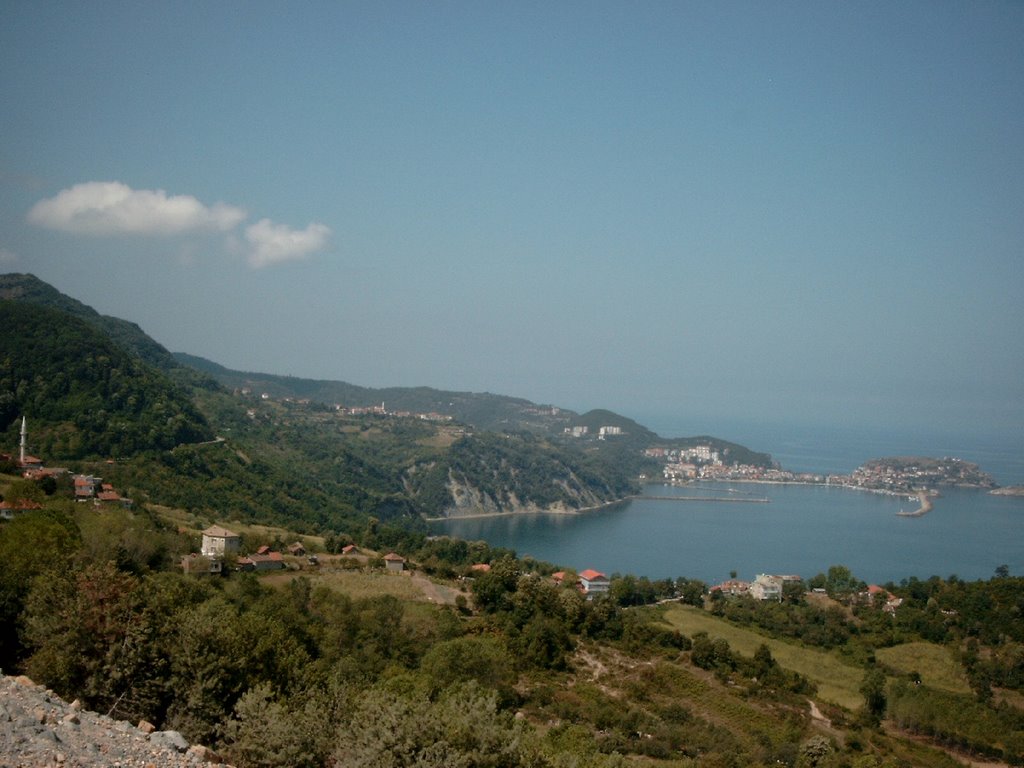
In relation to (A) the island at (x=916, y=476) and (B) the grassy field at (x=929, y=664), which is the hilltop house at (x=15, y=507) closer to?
(B) the grassy field at (x=929, y=664)

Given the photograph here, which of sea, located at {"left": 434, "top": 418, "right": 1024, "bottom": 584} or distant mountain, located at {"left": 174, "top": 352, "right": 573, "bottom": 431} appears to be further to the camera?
distant mountain, located at {"left": 174, "top": 352, "right": 573, "bottom": 431}

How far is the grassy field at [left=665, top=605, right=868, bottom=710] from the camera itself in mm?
22422

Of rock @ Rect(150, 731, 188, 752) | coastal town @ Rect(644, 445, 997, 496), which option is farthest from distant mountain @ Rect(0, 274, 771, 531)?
rock @ Rect(150, 731, 188, 752)

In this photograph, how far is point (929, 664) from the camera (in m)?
25.5

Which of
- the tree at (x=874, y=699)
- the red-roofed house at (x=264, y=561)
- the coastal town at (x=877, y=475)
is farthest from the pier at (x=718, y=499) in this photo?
the red-roofed house at (x=264, y=561)

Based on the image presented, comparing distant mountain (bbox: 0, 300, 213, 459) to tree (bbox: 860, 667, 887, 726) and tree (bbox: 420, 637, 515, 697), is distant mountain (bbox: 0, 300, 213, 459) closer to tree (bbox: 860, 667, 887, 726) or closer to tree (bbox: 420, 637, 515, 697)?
tree (bbox: 420, 637, 515, 697)

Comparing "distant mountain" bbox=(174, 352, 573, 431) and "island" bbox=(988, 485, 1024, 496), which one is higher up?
"distant mountain" bbox=(174, 352, 573, 431)

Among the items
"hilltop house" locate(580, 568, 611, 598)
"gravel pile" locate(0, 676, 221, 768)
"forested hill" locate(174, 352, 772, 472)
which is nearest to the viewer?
"gravel pile" locate(0, 676, 221, 768)

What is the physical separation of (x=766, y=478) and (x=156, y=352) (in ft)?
238

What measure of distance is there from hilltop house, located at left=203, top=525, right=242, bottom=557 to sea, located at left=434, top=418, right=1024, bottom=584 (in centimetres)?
2807

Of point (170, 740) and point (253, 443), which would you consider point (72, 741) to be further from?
point (253, 443)

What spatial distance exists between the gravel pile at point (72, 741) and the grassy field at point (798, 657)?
1963 centimetres

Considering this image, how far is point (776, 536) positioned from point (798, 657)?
1472 inches

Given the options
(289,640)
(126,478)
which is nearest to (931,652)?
(289,640)
